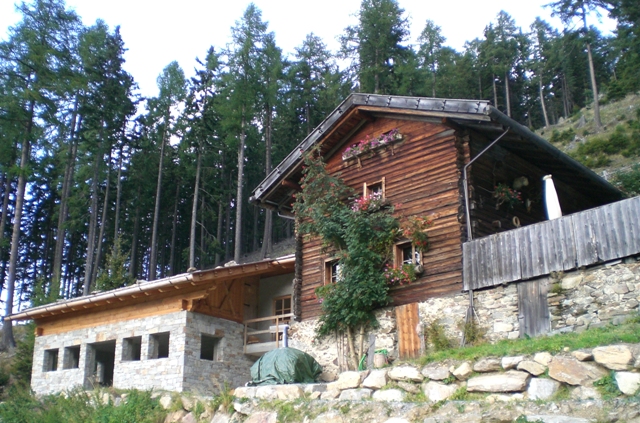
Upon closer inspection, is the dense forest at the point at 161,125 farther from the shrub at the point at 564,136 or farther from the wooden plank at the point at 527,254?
the wooden plank at the point at 527,254

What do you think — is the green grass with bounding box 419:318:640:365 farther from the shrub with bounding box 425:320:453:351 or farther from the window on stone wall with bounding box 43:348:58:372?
the window on stone wall with bounding box 43:348:58:372

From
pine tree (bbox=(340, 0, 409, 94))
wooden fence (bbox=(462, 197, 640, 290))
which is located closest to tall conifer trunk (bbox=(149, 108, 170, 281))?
pine tree (bbox=(340, 0, 409, 94))

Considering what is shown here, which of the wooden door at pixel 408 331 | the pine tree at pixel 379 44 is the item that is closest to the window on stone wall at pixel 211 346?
the wooden door at pixel 408 331

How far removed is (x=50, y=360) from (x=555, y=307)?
18.6 m

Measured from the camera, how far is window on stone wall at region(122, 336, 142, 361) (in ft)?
71.9

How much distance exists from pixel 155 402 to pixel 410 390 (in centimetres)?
808

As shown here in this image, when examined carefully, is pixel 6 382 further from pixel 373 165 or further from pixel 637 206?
pixel 637 206

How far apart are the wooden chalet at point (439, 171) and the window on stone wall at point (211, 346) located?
3.60 metres

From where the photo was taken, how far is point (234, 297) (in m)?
22.4

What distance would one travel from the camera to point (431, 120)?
17.8 meters

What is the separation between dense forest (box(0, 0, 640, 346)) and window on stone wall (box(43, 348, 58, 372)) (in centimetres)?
373

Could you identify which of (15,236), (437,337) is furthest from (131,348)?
(15,236)

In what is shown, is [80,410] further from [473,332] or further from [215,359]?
[473,332]

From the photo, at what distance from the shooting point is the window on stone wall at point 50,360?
2431 cm
